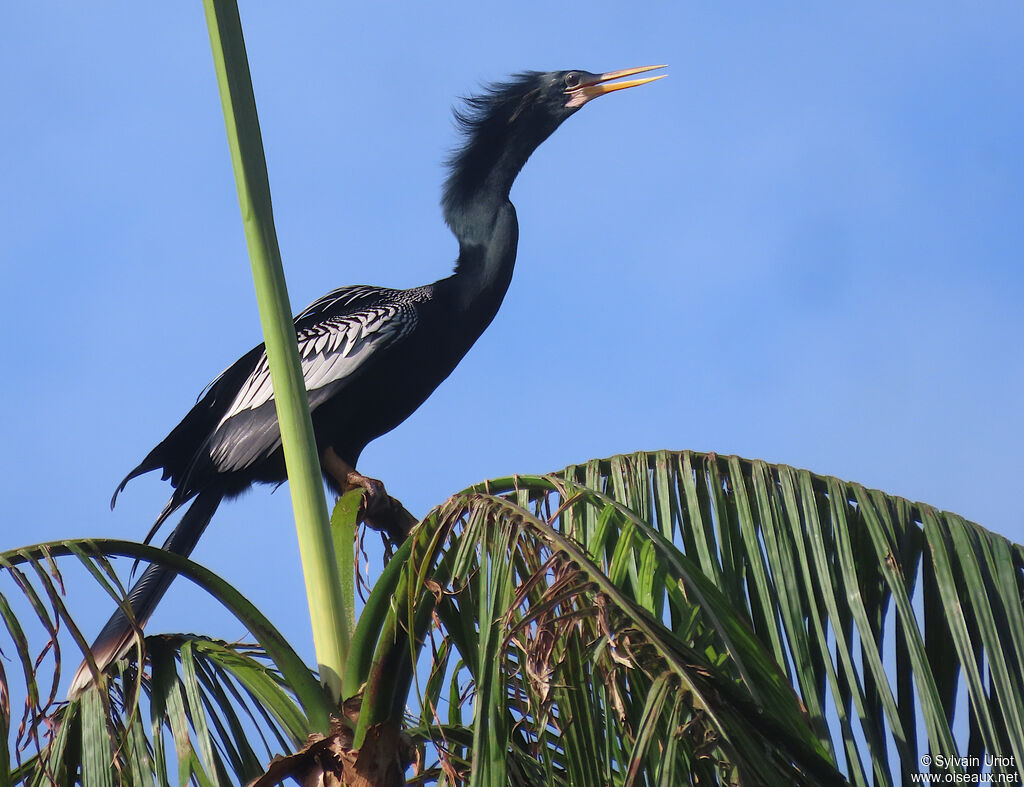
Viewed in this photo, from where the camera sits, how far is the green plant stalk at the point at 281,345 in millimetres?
1846

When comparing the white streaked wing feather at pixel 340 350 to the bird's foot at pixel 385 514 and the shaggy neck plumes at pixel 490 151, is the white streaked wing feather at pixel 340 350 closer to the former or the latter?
the shaggy neck plumes at pixel 490 151

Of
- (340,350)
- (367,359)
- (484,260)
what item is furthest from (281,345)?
(484,260)

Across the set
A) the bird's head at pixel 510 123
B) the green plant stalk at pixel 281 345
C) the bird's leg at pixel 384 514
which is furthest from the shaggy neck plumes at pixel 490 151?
the green plant stalk at pixel 281 345

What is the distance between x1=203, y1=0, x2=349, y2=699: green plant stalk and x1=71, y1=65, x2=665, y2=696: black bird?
1.30 metres

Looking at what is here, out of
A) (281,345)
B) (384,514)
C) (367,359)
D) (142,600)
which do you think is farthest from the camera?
(367,359)

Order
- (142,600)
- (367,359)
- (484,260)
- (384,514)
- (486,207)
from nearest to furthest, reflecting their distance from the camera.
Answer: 1. (142,600)
2. (384,514)
3. (367,359)
4. (484,260)
5. (486,207)

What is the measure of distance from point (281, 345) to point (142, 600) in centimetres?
93

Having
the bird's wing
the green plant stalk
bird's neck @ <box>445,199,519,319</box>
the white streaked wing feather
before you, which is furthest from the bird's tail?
bird's neck @ <box>445,199,519,319</box>

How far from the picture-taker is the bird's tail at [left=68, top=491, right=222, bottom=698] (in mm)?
2230

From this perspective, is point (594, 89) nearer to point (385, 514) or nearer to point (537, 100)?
point (537, 100)

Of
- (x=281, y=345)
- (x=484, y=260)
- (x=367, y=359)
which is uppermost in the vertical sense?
(x=484, y=260)

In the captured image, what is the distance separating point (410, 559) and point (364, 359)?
207 cm

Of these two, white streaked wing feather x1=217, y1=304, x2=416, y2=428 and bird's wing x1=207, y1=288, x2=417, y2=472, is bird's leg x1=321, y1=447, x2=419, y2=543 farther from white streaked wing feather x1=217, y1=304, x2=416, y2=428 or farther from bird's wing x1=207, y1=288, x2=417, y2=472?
white streaked wing feather x1=217, y1=304, x2=416, y2=428

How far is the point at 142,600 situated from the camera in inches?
100
